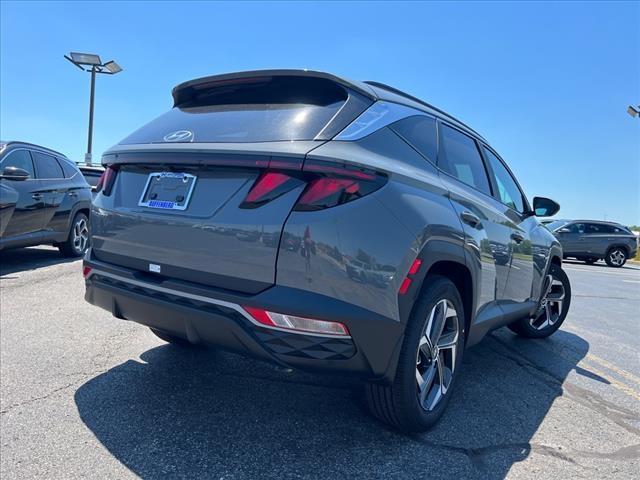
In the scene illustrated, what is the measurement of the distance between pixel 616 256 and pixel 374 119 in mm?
19673

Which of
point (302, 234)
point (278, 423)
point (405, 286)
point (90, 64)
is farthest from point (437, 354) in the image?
point (90, 64)

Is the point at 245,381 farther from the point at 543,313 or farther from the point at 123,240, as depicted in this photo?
the point at 543,313

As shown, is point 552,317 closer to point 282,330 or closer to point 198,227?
point 282,330

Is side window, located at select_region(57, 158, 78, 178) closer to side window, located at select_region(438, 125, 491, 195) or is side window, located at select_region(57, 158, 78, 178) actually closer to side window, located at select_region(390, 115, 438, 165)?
side window, located at select_region(438, 125, 491, 195)

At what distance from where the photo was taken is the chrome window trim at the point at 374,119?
2279 millimetres

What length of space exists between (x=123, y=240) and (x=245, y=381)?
120 centimetres

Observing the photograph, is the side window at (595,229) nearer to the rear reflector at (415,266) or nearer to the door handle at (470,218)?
the door handle at (470,218)

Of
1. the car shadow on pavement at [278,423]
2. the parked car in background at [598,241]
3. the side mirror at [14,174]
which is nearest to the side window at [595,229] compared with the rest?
the parked car in background at [598,241]

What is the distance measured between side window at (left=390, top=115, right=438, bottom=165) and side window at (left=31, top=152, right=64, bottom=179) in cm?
626

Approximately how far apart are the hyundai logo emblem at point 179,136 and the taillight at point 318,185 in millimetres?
568

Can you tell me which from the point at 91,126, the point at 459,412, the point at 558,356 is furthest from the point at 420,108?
the point at 91,126

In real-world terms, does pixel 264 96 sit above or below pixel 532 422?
above

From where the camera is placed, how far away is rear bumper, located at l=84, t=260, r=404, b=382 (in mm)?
2031

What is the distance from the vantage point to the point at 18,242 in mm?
6555
